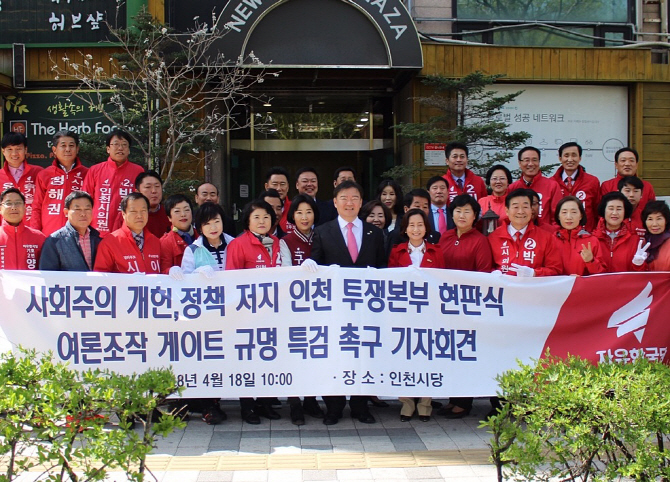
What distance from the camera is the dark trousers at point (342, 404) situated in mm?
5418

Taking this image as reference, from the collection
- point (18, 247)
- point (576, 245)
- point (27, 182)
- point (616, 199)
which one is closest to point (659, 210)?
point (616, 199)

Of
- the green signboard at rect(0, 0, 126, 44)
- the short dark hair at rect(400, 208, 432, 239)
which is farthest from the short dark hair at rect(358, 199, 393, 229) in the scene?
the green signboard at rect(0, 0, 126, 44)

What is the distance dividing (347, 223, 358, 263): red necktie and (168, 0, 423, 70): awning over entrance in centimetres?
486

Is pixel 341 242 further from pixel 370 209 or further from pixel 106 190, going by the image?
pixel 106 190

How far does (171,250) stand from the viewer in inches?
225

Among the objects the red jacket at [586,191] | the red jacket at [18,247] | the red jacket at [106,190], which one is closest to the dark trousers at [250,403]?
the red jacket at [18,247]

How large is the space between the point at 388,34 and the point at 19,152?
5.47m

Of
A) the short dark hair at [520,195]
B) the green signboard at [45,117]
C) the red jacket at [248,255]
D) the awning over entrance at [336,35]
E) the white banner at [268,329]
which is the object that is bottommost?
the white banner at [268,329]

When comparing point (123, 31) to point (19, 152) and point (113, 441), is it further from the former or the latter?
point (113, 441)

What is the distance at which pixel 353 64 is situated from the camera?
9.91 meters

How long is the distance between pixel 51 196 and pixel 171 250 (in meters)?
1.58

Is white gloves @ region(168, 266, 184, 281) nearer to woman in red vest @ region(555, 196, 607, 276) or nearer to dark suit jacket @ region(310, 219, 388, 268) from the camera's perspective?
dark suit jacket @ region(310, 219, 388, 268)

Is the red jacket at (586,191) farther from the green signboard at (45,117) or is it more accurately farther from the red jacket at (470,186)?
the green signboard at (45,117)

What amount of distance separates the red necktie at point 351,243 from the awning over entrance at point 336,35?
4.86m
